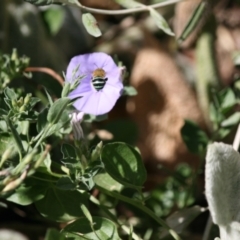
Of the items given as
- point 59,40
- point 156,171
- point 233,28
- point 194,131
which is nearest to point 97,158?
point 194,131

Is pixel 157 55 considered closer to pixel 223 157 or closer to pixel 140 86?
pixel 140 86

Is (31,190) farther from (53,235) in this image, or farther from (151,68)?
(151,68)

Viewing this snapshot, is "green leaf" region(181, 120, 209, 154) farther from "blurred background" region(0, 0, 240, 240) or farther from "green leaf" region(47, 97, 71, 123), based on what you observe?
"green leaf" region(47, 97, 71, 123)

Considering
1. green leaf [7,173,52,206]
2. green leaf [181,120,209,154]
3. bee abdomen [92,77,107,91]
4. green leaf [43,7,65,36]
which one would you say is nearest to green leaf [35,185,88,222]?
green leaf [7,173,52,206]

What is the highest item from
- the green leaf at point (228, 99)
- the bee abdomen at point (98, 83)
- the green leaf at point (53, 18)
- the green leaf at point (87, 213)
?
the bee abdomen at point (98, 83)

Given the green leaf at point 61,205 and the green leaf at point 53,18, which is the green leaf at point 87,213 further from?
the green leaf at point 53,18

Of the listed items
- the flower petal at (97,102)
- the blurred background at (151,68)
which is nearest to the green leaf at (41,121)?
the flower petal at (97,102)

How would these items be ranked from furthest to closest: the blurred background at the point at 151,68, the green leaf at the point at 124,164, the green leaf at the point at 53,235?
the blurred background at the point at 151,68, the green leaf at the point at 124,164, the green leaf at the point at 53,235
